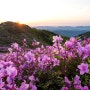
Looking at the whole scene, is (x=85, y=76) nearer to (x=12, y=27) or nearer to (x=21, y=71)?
(x=21, y=71)

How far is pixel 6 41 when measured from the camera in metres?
48.6

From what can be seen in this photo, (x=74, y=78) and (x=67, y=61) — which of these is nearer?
(x=74, y=78)

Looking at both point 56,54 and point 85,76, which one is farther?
point 56,54

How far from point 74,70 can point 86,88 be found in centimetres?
79

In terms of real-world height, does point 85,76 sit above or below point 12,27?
above

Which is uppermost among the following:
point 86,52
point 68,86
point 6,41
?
point 86,52

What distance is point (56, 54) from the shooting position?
730 centimetres

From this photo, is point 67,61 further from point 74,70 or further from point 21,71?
point 21,71

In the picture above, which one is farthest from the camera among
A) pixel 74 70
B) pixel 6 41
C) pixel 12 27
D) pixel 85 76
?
pixel 12 27

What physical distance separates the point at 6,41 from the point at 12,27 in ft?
48.0

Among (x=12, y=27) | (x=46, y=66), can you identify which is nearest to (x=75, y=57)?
(x=46, y=66)

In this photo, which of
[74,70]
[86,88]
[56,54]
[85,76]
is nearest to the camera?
[86,88]

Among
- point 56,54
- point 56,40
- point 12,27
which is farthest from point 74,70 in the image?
point 12,27

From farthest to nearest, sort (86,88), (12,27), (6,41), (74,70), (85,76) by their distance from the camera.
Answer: (12,27)
(6,41)
(74,70)
(85,76)
(86,88)
